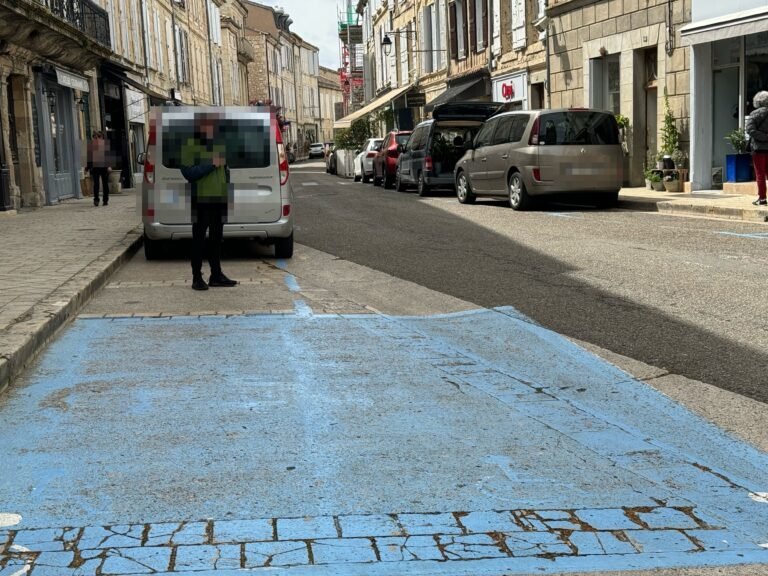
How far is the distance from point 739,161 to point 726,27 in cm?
241

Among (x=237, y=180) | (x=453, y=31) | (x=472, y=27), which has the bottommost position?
(x=237, y=180)

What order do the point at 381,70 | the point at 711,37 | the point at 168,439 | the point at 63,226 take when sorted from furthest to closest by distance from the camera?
1. the point at 381,70
2. the point at 711,37
3. the point at 63,226
4. the point at 168,439

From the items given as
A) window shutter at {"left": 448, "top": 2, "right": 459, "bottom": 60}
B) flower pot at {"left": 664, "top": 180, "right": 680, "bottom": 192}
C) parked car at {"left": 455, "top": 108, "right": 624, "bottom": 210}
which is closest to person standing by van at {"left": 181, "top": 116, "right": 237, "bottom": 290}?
parked car at {"left": 455, "top": 108, "right": 624, "bottom": 210}

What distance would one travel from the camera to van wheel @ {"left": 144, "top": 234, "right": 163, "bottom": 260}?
11.2 meters

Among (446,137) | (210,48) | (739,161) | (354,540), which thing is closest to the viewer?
(354,540)

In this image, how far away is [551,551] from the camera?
323 cm

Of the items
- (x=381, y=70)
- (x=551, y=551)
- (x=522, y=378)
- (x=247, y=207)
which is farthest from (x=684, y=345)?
(x=381, y=70)

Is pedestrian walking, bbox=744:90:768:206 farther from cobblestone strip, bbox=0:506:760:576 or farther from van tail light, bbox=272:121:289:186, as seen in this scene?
cobblestone strip, bbox=0:506:760:576

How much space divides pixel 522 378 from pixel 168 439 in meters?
2.11

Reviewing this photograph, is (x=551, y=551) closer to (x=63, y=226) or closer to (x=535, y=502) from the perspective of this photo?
(x=535, y=502)

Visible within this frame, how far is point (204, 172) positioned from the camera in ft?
28.5

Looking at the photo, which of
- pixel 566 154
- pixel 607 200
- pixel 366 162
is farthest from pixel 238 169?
pixel 366 162

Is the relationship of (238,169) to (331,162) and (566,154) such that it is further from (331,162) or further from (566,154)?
(331,162)

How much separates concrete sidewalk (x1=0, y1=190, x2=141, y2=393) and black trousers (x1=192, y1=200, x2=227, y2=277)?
96 cm
